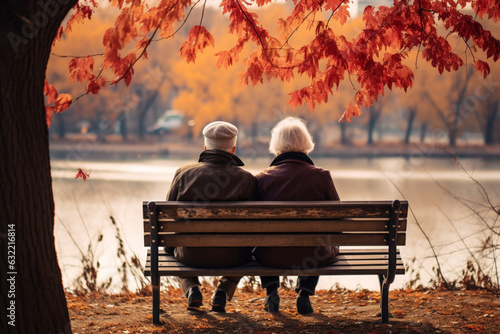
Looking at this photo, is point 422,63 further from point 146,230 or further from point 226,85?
point 146,230

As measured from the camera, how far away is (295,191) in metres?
4.27

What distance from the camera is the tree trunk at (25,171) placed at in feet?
10.1

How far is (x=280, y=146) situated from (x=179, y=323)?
1.41 meters

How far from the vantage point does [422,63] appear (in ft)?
136

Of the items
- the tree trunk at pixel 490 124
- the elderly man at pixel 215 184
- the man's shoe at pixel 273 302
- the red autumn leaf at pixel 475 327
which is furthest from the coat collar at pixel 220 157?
the tree trunk at pixel 490 124

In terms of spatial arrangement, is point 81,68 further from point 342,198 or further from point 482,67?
point 342,198

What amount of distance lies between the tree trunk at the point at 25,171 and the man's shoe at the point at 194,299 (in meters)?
1.37

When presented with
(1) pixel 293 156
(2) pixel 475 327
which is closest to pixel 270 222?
(1) pixel 293 156

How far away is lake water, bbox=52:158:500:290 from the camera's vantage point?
7.60 metres

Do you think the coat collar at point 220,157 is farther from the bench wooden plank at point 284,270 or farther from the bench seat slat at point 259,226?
the bench wooden plank at point 284,270

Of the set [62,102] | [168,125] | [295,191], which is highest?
[168,125]

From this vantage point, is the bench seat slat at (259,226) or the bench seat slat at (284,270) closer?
the bench seat slat at (259,226)

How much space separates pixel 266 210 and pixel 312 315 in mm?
1050

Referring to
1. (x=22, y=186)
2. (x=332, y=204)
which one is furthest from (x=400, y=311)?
(x=22, y=186)
